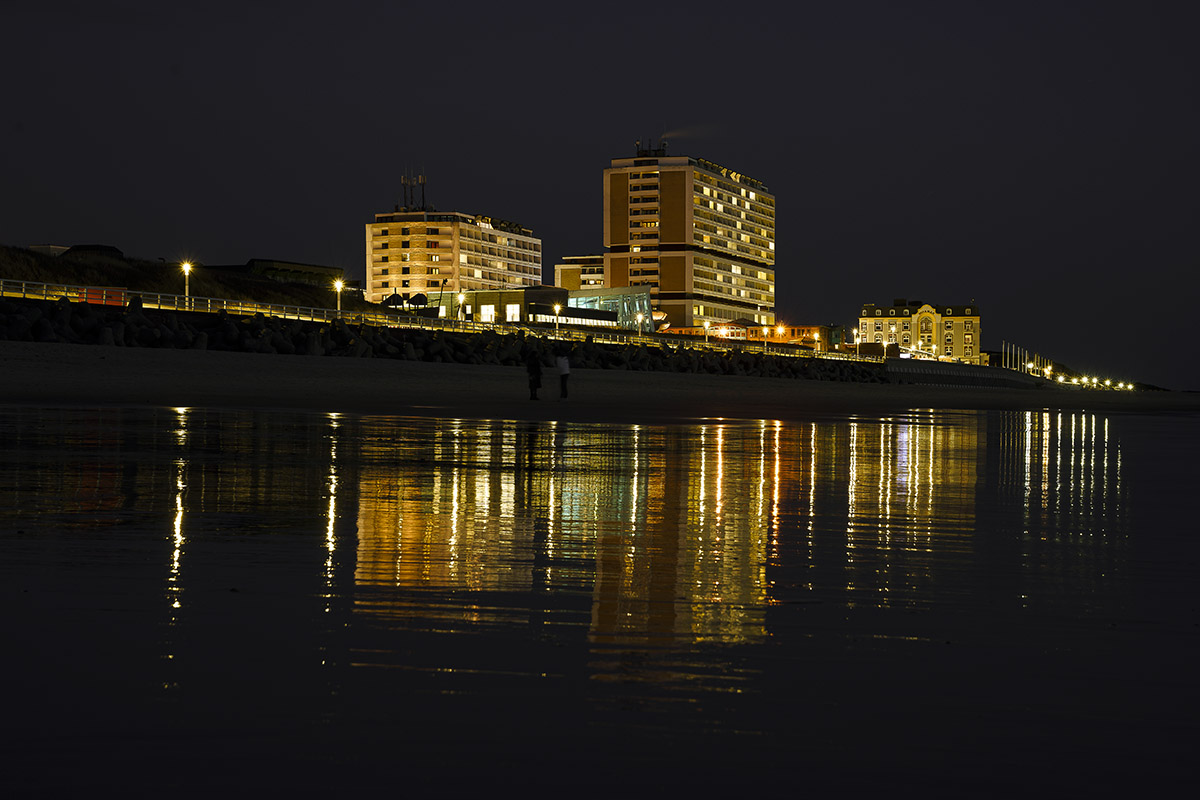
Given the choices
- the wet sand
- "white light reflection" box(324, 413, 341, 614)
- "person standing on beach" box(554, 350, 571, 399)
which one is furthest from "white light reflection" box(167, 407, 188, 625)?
"person standing on beach" box(554, 350, 571, 399)

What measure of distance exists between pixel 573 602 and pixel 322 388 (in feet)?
109

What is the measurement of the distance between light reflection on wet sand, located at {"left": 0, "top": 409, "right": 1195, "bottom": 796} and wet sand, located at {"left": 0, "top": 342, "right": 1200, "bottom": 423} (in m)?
13.8

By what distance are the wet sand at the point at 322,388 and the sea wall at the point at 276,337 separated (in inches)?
73.3

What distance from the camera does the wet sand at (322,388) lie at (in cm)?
2588

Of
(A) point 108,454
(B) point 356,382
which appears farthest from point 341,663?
(B) point 356,382

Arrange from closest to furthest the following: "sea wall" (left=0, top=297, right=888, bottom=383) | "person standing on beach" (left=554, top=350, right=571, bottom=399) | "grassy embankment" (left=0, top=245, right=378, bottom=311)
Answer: "person standing on beach" (left=554, top=350, right=571, bottom=399) → "sea wall" (left=0, top=297, right=888, bottom=383) → "grassy embankment" (left=0, top=245, right=378, bottom=311)

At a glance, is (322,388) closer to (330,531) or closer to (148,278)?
(330,531)

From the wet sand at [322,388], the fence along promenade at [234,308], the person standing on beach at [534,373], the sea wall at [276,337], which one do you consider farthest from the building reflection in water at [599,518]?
the fence along promenade at [234,308]

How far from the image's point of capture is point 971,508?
297 inches

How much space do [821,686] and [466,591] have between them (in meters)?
1.66

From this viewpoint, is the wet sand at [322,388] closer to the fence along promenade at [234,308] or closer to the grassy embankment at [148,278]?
the fence along promenade at [234,308]

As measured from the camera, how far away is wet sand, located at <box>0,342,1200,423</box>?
25.9 m

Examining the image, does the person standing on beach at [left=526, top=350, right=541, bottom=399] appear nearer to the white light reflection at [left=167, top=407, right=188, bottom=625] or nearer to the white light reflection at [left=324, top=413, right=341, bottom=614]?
the white light reflection at [left=324, top=413, right=341, bottom=614]

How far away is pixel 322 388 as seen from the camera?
118 ft
